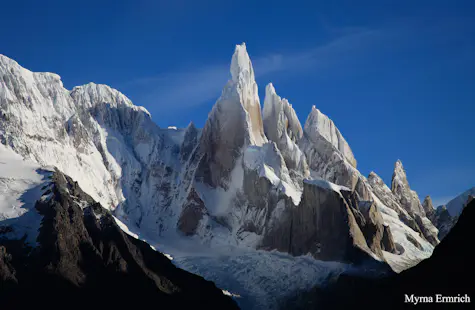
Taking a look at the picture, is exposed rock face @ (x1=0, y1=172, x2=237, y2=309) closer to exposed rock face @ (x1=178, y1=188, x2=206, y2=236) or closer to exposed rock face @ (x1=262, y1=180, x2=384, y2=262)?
exposed rock face @ (x1=262, y1=180, x2=384, y2=262)

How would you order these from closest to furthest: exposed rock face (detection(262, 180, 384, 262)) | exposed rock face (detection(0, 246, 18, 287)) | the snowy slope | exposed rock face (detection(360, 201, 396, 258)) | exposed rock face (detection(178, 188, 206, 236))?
exposed rock face (detection(0, 246, 18, 287)) → the snowy slope → exposed rock face (detection(262, 180, 384, 262)) → exposed rock face (detection(360, 201, 396, 258)) → exposed rock face (detection(178, 188, 206, 236))

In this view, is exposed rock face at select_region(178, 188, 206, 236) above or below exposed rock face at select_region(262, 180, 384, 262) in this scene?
above

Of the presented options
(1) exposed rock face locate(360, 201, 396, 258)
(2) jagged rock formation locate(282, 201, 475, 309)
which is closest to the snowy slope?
(2) jagged rock formation locate(282, 201, 475, 309)

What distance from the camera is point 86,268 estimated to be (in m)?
144

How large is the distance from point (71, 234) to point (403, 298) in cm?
5685

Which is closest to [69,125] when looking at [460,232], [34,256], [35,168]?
[35,168]

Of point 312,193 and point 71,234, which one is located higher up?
point 312,193

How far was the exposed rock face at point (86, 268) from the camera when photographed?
135 m

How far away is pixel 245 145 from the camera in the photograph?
652ft

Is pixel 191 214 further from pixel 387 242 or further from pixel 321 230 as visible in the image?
pixel 387 242

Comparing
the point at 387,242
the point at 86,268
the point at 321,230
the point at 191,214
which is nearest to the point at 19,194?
the point at 86,268

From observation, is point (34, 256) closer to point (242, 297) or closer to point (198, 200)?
point (242, 297)

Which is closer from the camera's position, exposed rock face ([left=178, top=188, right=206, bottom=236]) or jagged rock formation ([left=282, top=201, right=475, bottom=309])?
jagged rock formation ([left=282, top=201, right=475, bottom=309])

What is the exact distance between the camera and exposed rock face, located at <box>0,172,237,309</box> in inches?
5315
